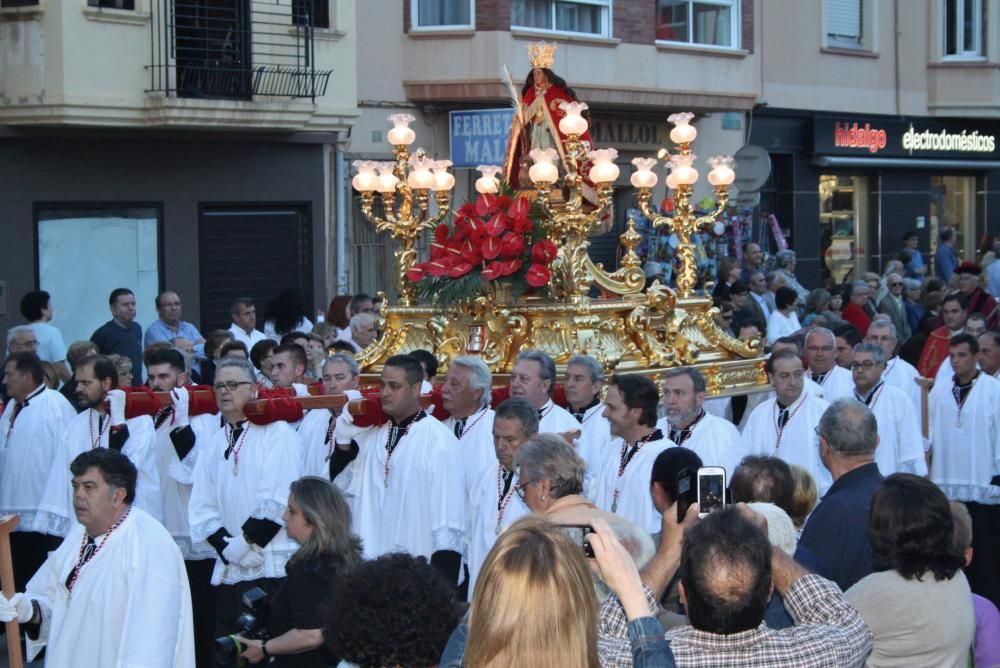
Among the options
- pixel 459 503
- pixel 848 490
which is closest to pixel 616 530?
pixel 848 490

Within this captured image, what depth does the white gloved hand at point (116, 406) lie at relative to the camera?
26.5 ft

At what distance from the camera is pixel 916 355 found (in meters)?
13.3

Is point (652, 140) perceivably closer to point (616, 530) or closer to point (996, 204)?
point (996, 204)

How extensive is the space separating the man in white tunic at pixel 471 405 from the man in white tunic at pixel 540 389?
7.5 inches

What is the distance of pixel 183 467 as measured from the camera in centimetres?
827

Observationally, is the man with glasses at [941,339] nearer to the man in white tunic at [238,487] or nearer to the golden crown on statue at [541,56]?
the golden crown on statue at [541,56]

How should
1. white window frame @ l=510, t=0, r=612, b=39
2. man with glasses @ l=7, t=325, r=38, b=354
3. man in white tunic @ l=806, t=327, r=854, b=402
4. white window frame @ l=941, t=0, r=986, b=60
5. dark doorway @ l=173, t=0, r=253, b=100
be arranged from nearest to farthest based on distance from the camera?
man in white tunic @ l=806, t=327, r=854, b=402 < man with glasses @ l=7, t=325, r=38, b=354 < dark doorway @ l=173, t=0, r=253, b=100 < white window frame @ l=510, t=0, r=612, b=39 < white window frame @ l=941, t=0, r=986, b=60

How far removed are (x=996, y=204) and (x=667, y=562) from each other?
24.4 m

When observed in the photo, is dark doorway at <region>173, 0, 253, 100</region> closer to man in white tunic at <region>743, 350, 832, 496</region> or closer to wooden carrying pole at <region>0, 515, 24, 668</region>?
man in white tunic at <region>743, 350, 832, 496</region>

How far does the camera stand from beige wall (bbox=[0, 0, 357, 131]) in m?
14.8

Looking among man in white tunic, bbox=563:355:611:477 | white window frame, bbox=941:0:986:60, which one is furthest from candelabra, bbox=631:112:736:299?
white window frame, bbox=941:0:986:60

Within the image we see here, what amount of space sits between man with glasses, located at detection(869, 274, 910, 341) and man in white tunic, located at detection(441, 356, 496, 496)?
31.6ft

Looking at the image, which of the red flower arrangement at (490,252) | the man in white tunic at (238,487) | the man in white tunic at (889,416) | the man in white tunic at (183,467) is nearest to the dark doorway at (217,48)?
the red flower arrangement at (490,252)

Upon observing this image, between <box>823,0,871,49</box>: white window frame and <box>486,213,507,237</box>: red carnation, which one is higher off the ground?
<box>823,0,871,49</box>: white window frame
